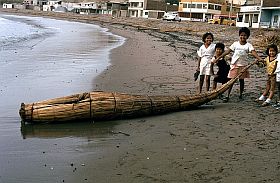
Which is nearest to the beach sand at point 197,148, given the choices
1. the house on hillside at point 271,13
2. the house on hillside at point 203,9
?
the house on hillside at point 271,13

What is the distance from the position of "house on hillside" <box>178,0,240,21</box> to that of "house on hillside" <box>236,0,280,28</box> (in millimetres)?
22241

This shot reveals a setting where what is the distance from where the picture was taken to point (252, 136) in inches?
230

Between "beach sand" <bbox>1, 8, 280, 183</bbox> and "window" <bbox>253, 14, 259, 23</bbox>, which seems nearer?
"beach sand" <bbox>1, 8, 280, 183</bbox>

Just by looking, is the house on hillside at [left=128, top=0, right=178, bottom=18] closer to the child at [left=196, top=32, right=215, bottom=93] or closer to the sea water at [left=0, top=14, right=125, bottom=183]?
the sea water at [left=0, top=14, right=125, bottom=183]

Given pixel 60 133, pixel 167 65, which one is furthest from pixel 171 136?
pixel 167 65

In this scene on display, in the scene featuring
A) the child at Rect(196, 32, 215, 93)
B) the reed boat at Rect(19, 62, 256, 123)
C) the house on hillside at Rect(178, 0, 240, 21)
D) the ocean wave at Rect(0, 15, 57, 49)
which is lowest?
the reed boat at Rect(19, 62, 256, 123)

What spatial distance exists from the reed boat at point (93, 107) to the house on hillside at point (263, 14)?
42.1m

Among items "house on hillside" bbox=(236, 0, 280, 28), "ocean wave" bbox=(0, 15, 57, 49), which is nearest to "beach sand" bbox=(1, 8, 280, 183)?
"ocean wave" bbox=(0, 15, 57, 49)

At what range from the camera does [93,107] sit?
22.0ft

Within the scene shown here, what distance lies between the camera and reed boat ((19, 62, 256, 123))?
6.53 m

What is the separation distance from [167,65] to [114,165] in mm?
9576

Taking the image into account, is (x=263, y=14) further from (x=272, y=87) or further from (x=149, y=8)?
(x=149, y=8)

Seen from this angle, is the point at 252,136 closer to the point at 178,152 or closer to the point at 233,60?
the point at 178,152

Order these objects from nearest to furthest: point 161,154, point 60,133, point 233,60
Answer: point 161,154
point 60,133
point 233,60
